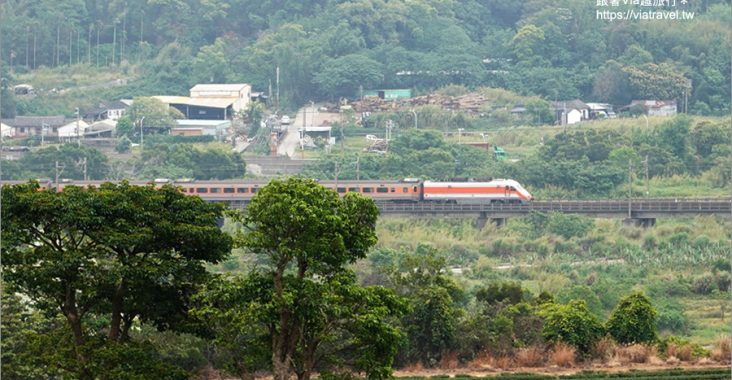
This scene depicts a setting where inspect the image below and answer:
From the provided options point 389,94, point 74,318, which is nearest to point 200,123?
point 389,94

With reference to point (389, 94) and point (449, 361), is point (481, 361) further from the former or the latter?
point (389, 94)

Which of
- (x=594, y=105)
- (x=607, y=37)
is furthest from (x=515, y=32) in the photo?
(x=594, y=105)

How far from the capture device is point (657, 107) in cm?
6438

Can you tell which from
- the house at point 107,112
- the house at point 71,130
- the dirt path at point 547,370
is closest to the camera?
the dirt path at point 547,370

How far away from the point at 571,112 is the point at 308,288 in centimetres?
4483

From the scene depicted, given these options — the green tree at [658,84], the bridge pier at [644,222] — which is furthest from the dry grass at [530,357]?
the green tree at [658,84]

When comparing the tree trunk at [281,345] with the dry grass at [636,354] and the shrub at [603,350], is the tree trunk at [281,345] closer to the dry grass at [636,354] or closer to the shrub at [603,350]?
the shrub at [603,350]

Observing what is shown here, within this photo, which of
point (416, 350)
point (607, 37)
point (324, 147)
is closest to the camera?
point (416, 350)

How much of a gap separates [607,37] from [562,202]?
27483 millimetres

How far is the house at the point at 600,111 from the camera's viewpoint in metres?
64.0

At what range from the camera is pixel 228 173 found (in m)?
53.8

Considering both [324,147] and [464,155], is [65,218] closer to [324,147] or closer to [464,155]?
[464,155]

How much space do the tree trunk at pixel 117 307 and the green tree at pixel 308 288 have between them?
156 centimetres

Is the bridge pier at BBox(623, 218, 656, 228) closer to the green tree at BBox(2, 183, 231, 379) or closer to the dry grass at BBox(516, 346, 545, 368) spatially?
the dry grass at BBox(516, 346, 545, 368)
